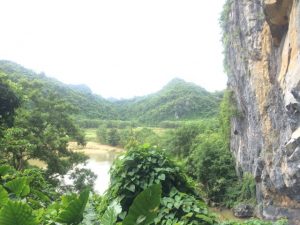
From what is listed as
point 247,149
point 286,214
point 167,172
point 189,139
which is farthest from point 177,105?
point 167,172

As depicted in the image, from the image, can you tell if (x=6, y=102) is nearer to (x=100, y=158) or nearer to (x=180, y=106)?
(x=100, y=158)

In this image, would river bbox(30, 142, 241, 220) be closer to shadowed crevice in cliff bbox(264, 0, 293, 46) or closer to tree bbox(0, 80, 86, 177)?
tree bbox(0, 80, 86, 177)

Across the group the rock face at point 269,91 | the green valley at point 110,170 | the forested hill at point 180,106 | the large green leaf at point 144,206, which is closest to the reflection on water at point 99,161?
the green valley at point 110,170

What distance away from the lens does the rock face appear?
9.80 metres

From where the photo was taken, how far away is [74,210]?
1663 millimetres

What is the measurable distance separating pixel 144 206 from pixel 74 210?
0.34m

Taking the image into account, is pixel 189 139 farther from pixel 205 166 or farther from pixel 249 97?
pixel 249 97

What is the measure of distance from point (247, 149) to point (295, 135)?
7607 mm

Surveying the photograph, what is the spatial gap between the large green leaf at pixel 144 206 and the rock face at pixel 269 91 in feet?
26.4

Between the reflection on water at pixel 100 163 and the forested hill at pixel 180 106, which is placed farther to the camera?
the forested hill at pixel 180 106

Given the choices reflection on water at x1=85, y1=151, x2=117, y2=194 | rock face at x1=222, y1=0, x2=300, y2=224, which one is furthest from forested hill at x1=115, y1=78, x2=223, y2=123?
rock face at x1=222, y1=0, x2=300, y2=224

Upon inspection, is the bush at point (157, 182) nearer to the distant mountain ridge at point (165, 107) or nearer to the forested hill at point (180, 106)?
the distant mountain ridge at point (165, 107)

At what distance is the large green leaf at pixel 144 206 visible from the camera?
1502 mm

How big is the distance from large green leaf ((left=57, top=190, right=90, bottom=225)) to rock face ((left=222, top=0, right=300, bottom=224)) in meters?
8.05
